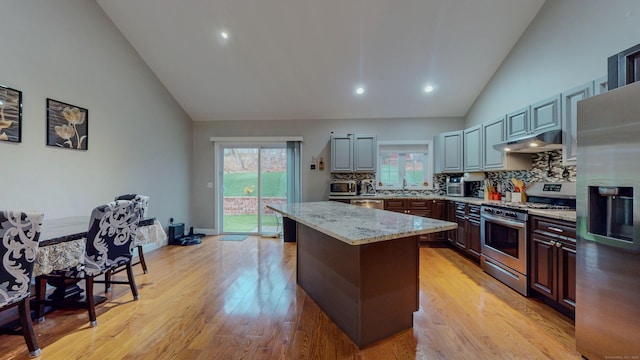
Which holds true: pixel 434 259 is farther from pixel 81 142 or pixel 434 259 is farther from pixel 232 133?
pixel 81 142

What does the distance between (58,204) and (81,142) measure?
0.80m

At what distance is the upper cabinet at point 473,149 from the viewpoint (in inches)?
158

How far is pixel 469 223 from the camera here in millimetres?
3779

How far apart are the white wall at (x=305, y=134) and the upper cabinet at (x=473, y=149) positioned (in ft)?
3.15

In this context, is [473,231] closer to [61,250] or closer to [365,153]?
[365,153]

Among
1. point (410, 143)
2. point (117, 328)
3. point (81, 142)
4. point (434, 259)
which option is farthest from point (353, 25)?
point (117, 328)

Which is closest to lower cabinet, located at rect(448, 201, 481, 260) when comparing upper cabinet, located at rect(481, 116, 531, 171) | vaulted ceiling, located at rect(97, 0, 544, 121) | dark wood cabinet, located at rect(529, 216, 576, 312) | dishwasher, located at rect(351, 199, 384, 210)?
upper cabinet, located at rect(481, 116, 531, 171)

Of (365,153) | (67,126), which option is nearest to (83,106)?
(67,126)

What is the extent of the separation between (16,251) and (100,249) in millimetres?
602

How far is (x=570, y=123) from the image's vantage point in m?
2.53

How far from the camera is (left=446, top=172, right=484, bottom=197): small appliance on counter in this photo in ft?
14.6

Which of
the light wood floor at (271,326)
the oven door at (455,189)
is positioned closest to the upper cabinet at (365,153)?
the oven door at (455,189)

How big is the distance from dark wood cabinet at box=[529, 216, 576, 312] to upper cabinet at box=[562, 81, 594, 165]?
72 centimetres

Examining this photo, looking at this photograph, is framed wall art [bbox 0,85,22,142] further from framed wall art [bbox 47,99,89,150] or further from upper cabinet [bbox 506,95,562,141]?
upper cabinet [bbox 506,95,562,141]
